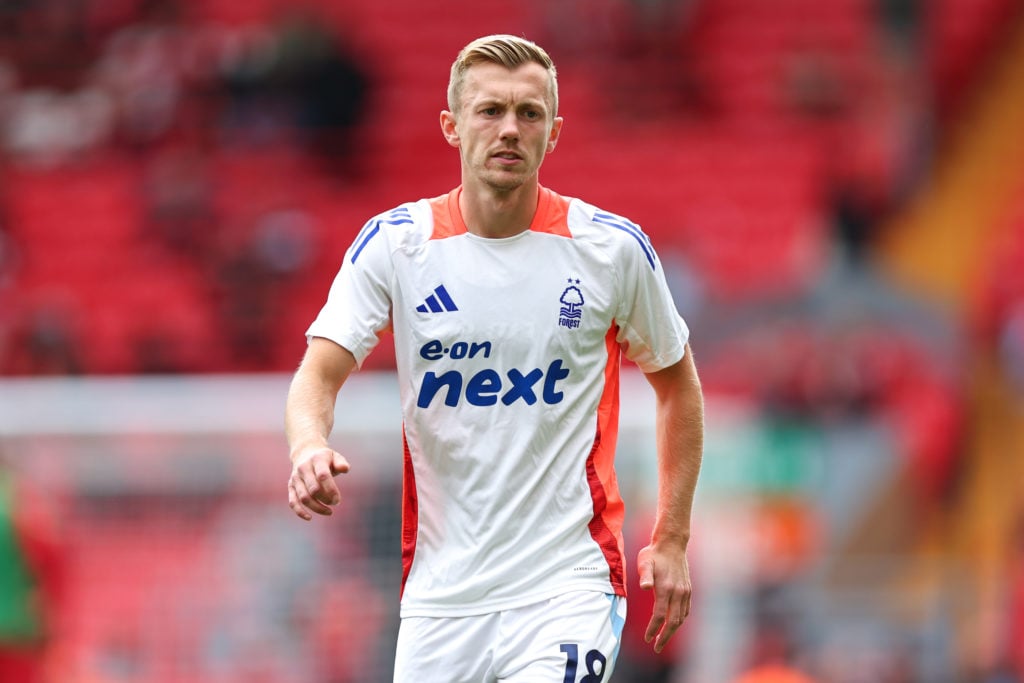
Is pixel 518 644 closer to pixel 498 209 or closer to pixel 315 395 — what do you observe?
pixel 315 395

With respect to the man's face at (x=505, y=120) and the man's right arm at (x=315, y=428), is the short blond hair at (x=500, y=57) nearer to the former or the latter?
the man's face at (x=505, y=120)

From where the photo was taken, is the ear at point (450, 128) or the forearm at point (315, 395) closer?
the forearm at point (315, 395)

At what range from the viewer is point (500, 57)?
445 cm

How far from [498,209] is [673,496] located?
921mm

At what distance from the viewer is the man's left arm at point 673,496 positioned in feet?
15.1

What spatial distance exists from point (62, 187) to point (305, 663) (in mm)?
6292

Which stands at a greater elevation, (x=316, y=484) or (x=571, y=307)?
(x=571, y=307)

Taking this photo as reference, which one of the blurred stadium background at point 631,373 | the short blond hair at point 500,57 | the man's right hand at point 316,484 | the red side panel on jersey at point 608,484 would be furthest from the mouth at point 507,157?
the blurred stadium background at point 631,373

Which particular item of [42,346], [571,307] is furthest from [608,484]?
[42,346]

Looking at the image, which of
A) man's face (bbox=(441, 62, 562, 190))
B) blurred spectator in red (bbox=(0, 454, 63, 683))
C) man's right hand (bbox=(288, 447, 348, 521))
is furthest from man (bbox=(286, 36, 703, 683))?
blurred spectator in red (bbox=(0, 454, 63, 683))

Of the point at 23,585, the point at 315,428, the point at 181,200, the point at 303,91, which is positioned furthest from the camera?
the point at 303,91

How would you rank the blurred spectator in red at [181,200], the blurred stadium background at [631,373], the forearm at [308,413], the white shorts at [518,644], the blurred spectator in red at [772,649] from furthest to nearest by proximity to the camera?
the blurred spectator in red at [181,200] → the blurred stadium background at [631,373] → the blurred spectator in red at [772,649] → the white shorts at [518,644] → the forearm at [308,413]

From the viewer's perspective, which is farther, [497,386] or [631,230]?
[631,230]

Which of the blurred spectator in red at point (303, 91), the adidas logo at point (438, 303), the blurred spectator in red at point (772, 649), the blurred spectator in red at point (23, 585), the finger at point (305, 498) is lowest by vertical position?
the blurred spectator in red at point (772, 649)
